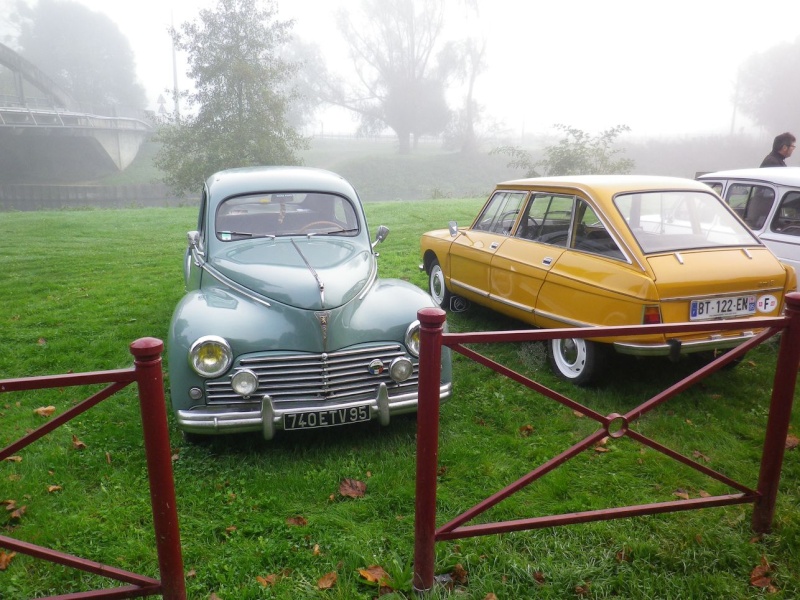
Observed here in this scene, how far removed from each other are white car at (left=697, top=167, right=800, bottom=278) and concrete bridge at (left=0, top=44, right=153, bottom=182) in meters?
43.9

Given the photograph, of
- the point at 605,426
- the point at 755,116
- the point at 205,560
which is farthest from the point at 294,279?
the point at 755,116

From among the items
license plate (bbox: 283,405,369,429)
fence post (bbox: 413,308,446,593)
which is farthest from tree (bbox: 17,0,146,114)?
fence post (bbox: 413,308,446,593)

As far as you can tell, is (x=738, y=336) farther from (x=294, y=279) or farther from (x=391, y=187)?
(x=391, y=187)

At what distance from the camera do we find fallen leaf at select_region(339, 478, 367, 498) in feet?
12.0

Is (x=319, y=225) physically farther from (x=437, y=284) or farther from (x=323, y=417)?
(x=437, y=284)

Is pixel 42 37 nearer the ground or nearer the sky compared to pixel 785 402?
nearer the sky

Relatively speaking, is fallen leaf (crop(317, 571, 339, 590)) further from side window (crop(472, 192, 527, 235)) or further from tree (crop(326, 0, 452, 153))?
tree (crop(326, 0, 452, 153))

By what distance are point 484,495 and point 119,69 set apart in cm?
7441

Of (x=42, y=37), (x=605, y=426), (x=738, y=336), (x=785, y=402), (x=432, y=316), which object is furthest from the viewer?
(x=42, y=37)

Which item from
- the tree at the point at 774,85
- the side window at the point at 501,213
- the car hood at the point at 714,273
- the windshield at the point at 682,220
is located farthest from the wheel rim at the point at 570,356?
the tree at the point at 774,85

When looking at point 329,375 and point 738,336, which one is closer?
point 329,375

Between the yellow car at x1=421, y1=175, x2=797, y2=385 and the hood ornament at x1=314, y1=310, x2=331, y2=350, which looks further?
the yellow car at x1=421, y1=175, x2=797, y2=385

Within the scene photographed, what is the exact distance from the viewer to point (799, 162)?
130ft

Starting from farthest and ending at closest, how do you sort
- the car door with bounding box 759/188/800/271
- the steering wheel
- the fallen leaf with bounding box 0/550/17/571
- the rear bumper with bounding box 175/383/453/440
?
the car door with bounding box 759/188/800/271, the steering wheel, the rear bumper with bounding box 175/383/453/440, the fallen leaf with bounding box 0/550/17/571
